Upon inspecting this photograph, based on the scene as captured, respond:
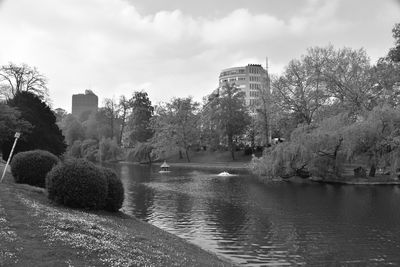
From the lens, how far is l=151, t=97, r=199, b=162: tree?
265 ft

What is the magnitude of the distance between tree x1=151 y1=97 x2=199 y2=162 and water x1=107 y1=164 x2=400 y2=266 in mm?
48841

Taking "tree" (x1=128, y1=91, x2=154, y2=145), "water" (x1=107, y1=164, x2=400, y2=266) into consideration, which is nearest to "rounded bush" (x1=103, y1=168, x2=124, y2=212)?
"water" (x1=107, y1=164, x2=400, y2=266)

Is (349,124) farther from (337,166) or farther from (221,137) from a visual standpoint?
(221,137)

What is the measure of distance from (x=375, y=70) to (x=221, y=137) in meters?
37.1

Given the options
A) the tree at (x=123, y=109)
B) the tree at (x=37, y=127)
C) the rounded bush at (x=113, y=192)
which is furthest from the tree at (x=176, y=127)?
the rounded bush at (x=113, y=192)

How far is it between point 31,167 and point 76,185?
20.0 feet

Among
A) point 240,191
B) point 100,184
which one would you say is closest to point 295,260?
point 100,184

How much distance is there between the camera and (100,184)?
14.5 meters

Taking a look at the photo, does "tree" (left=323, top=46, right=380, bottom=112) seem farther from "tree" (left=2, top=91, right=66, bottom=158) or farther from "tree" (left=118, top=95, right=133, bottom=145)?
"tree" (left=118, top=95, right=133, bottom=145)

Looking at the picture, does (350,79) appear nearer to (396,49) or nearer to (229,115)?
(396,49)

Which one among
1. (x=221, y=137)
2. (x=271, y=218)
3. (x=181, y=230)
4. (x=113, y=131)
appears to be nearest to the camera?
(x=181, y=230)

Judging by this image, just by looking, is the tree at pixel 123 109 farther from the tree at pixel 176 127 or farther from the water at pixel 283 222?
the water at pixel 283 222

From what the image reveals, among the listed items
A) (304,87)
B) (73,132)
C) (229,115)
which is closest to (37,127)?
(304,87)

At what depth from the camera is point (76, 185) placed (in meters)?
14.1
